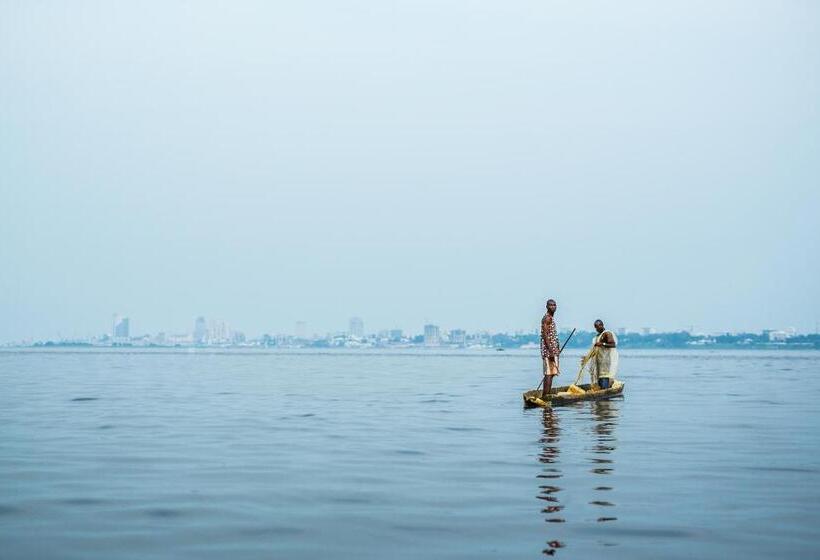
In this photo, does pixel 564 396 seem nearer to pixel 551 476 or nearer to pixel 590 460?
pixel 590 460

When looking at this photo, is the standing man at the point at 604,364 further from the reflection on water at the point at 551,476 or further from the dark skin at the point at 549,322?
the reflection on water at the point at 551,476

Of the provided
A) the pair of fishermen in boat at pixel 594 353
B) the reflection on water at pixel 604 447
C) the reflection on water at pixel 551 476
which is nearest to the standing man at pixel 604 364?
the pair of fishermen in boat at pixel 594 353

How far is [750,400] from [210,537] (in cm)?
2607

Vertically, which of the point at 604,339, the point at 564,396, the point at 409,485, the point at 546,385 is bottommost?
the point at 409,485

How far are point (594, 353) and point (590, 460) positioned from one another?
57.1 ft

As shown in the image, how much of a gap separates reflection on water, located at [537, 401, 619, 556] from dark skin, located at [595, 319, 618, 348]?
4.23 m

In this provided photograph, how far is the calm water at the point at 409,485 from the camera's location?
896 centimetres

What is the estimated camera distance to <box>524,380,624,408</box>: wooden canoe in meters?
26.4

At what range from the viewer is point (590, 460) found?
14.9 meters

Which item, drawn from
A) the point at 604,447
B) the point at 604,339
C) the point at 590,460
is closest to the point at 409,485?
the point at 590,460

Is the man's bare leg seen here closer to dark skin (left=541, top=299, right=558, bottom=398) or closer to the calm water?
dark skin (left=541, top=299, right=558, bottom=398)

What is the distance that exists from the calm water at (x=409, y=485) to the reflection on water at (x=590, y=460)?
0.05 meters

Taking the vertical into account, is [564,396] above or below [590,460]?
above

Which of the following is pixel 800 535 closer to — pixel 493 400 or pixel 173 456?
Answer: pixel 173 456
